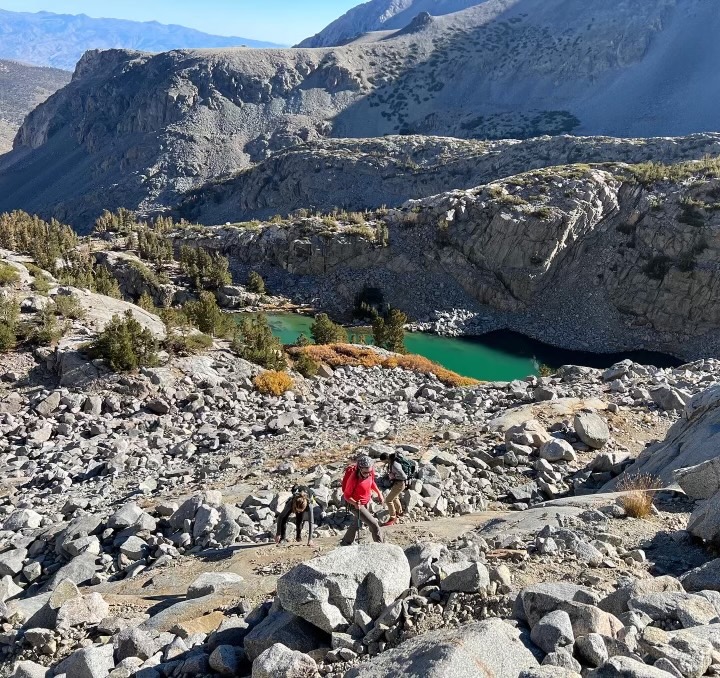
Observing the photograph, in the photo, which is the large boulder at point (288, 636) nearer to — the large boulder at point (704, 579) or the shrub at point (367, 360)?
the large boulder at point (704, 579)

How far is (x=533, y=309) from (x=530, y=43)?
11844 cm

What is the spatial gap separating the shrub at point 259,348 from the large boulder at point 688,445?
13.7 m

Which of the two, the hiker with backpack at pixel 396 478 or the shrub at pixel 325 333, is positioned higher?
the hiker with backpack at pixel 396 478

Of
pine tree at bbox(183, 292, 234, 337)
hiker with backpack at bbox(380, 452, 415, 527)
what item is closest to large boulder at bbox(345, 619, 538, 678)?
hiker with backpack at bbox(380, 452, 415, 527)

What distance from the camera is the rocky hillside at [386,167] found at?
236 ft

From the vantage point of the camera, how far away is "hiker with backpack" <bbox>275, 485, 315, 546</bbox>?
9062 mm

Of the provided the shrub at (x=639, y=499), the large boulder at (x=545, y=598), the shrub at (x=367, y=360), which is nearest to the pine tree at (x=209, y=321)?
the shrub at (x=367, y=360)

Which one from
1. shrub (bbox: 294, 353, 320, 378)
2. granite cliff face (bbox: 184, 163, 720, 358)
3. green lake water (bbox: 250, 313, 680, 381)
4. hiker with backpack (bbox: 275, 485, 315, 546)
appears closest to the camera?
hiker with backpack (bbox: 275, 485, 315, 546)

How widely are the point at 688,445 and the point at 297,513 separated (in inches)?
308

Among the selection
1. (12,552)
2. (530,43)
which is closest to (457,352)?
(12,552)

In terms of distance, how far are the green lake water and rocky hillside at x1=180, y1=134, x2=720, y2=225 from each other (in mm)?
34921

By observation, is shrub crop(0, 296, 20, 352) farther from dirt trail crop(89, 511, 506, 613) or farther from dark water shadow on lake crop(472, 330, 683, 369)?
dark water shadow on lake crop(472, 330, 683, 369)

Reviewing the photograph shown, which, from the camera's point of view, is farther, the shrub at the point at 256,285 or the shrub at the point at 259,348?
the shrub at the point at 256,285

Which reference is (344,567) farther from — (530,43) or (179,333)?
(530,43)
